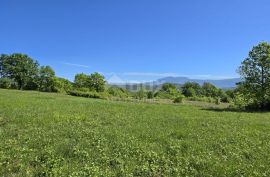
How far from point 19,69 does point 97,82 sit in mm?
32496

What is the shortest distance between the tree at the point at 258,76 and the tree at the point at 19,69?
86.4 m

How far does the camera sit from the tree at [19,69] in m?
106

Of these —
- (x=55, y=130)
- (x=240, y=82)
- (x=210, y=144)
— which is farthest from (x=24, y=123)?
(x=240, y=82)

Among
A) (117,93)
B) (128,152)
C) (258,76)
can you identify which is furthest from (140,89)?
(128,152)

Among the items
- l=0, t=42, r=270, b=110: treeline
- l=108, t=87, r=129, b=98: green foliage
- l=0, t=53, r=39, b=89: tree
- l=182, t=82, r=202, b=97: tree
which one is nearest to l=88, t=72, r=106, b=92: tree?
l=0, t=42, r=270, b=110: treeline

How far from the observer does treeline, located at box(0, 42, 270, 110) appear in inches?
1590

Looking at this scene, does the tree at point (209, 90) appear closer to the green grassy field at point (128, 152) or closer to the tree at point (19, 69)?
the tree at point (19, 69)

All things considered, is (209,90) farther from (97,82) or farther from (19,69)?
(19,69)

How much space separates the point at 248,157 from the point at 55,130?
897 cm

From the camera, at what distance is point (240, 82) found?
42312mm

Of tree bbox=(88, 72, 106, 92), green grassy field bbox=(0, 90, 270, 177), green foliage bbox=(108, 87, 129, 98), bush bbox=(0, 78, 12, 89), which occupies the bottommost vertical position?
green grassy field bbox=(0, 90, 270, 177)

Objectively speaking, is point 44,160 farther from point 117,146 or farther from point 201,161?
point 201,161

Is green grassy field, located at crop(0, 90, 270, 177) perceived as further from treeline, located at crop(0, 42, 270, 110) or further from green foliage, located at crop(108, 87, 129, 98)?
green foliage, located at crop(108, 87, 129, 98)

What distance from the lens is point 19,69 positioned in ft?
348
